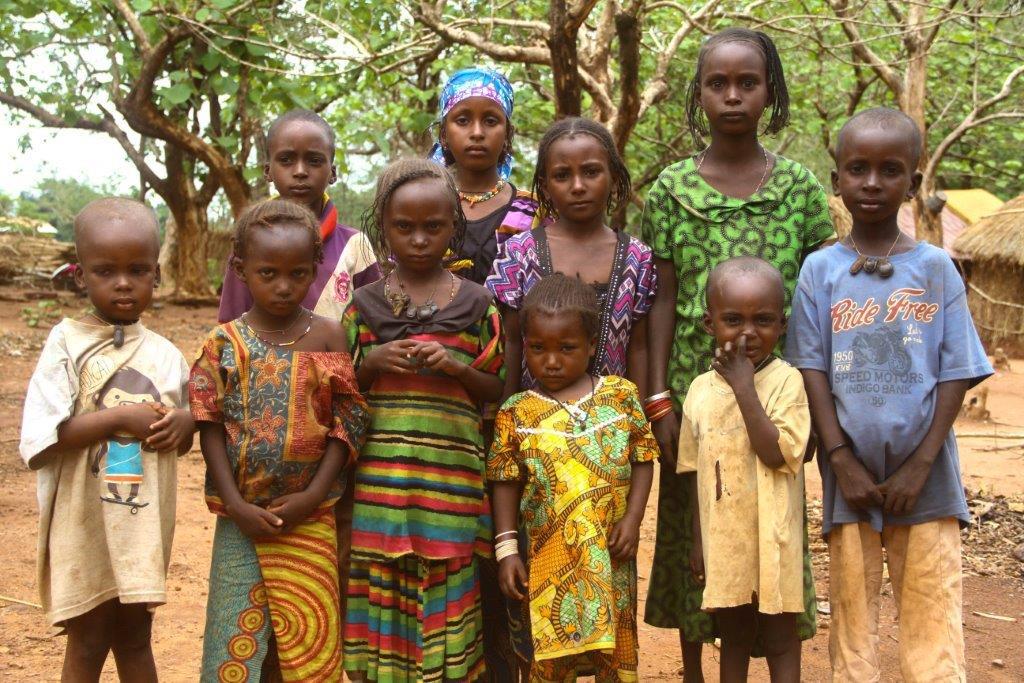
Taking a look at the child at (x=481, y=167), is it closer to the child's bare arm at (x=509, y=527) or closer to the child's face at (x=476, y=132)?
the child's face at (x=476, y=132)

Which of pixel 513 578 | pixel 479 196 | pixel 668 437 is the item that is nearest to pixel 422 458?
pixel 513 578

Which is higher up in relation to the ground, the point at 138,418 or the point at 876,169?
the point at 876,169

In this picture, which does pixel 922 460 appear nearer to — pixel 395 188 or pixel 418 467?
pixel 418 467

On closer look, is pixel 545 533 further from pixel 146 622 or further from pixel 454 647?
→ pixel 146 622

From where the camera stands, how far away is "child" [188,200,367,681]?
7.89 feet

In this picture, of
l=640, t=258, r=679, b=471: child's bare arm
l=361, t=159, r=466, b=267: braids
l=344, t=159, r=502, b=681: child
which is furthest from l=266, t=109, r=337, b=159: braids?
l=640, t=258, r=679, b=471: child's bare arm

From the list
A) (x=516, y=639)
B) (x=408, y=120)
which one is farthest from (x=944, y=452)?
(x=408, y=120)

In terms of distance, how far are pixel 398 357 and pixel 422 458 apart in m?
0.28

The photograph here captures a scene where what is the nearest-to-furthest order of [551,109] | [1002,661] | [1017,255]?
[1002,661] → [551,109] → [1017,255]

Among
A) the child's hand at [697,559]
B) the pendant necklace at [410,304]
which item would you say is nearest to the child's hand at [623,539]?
the child's hand at [697,559]

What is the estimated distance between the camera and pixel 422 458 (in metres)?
2.49

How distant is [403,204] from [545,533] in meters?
0.90

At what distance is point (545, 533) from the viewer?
2.49m

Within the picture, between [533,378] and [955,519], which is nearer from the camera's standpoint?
[955,519]
